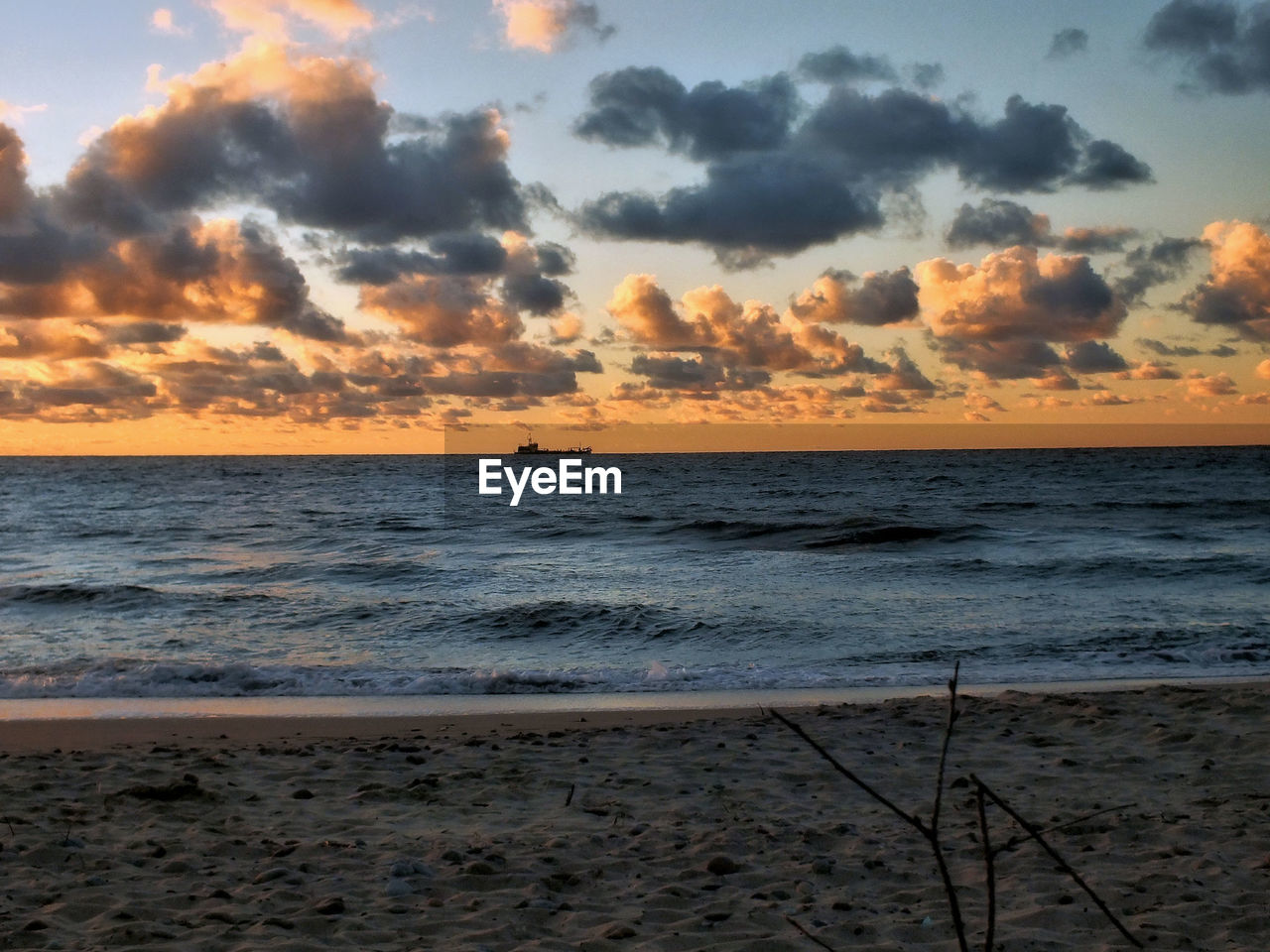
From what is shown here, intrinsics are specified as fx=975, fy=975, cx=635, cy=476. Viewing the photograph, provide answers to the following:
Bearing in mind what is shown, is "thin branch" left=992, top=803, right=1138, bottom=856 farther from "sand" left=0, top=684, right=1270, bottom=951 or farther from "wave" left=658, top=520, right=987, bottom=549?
"wave" left=658, top=520, right=987, bottom=549

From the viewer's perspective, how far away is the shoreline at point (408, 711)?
10289 millimetres

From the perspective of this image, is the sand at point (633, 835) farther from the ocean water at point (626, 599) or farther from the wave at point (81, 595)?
the wave at point (81, 595)

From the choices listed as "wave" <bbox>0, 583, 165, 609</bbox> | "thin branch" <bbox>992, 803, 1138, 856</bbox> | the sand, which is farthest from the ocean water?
"thin branch" <bbox>992, 803, 1138, 856</bbox>

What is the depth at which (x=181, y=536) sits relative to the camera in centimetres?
3841

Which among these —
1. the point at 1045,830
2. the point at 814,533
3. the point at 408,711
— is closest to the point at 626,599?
the point at 408,711

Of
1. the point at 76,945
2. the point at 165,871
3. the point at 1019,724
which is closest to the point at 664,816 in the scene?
the point at 165,871

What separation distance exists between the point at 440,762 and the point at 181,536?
111ft

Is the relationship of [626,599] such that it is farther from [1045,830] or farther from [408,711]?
[1045,830]

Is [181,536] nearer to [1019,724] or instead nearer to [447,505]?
[447,505]

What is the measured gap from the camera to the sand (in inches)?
205

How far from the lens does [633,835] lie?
6633 millimetres

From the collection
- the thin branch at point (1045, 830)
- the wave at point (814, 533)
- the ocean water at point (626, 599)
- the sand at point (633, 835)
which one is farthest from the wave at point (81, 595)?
the thin branch at point (1045, 830)

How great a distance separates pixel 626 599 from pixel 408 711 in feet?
32.6

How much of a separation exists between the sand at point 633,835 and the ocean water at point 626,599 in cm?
406
